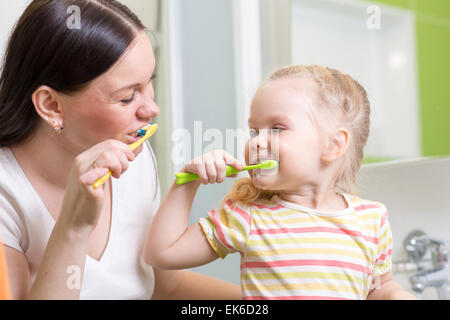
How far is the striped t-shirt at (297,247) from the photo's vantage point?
0.63 m

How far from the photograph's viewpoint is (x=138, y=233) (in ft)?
2.54

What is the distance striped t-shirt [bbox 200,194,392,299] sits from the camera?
626mm

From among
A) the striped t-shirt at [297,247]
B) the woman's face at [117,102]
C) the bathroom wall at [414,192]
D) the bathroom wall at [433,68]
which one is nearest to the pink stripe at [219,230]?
the striped t-shirt at [297,247]

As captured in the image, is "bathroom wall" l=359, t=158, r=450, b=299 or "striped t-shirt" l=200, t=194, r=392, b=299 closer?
"striped t-shirt" l=200, t=194, r=392, b=299

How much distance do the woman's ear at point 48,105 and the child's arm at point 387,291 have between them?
0.47 m

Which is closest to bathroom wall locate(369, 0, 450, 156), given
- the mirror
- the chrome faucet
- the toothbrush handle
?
the mirror

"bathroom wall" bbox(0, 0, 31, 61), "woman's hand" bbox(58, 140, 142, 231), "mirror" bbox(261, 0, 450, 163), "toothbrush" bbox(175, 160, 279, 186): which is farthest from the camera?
"mirror" bbox(261, 0, 450, 163)

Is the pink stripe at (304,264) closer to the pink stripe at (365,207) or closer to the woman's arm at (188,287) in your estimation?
the pink stripe at (365,207)

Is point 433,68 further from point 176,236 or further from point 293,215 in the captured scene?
point 176,236

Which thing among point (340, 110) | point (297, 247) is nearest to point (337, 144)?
point (340, 110)

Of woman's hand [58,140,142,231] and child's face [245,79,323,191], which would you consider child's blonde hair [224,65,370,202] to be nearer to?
child's face [245,79,323,191]

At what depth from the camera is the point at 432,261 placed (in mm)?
920

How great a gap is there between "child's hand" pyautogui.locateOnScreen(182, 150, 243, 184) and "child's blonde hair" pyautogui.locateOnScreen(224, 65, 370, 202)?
0.09 metres
